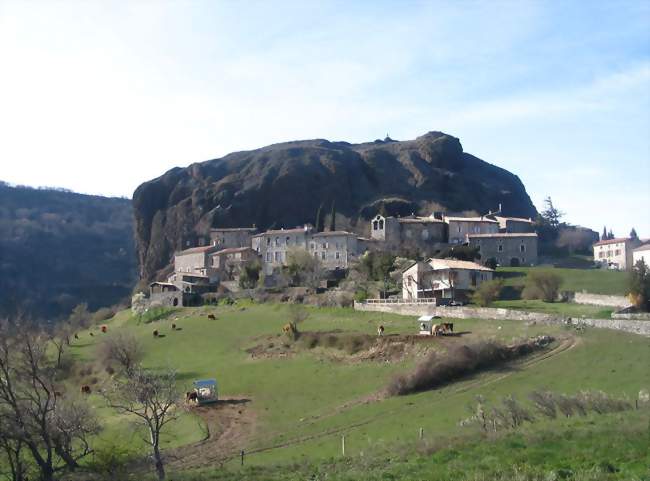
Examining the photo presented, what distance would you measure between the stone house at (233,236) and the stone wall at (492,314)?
162ft

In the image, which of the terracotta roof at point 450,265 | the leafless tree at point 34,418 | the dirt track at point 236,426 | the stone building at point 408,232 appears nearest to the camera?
the leafless tree at point 34,418

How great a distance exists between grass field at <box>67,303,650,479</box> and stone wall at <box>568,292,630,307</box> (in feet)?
40.4

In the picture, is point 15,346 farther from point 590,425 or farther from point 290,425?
point 590,425

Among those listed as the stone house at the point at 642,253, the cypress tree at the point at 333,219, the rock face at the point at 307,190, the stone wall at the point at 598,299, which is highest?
the rock face at the point at 307,190

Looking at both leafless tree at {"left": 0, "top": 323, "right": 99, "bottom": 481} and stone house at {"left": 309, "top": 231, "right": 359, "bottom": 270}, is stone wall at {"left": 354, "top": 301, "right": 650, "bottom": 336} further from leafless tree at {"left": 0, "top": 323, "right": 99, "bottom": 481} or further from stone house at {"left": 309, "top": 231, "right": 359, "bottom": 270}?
leafless tree at {"left": 0, "top": 323, "right": 99, "bottom": 481}

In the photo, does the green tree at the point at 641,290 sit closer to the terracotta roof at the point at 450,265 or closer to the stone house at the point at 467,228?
the terracotta roof at the point at 450,265

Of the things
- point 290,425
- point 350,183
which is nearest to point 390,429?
point 290,425

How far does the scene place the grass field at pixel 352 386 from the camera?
37062 millimetres

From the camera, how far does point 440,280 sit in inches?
2995

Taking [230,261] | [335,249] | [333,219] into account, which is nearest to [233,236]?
[230,261]

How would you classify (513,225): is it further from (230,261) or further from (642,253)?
(230,261)

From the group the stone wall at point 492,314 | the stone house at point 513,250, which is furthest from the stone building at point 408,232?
the stone wall at point 492,314

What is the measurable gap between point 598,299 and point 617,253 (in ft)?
113

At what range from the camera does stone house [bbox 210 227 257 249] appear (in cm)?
12012
